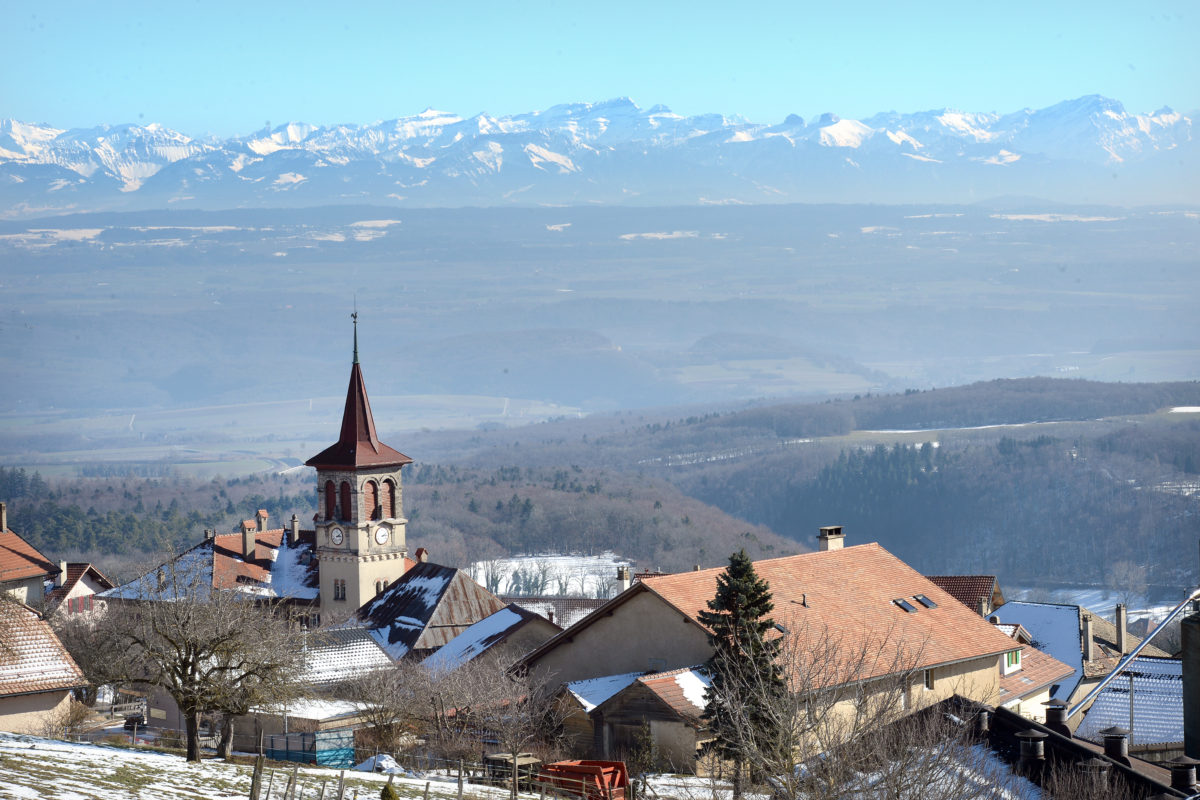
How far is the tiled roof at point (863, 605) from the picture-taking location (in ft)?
175

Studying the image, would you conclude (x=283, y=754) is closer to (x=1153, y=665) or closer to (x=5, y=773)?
(x=5, y=773)

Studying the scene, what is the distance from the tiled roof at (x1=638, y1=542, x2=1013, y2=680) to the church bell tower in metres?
41.1

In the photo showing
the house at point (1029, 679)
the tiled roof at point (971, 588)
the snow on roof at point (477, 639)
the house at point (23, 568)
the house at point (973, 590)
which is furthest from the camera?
the house at point (23, 568)

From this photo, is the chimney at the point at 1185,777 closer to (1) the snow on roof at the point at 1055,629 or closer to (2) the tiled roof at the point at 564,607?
(1) the snow on roof at the point at 1055,629

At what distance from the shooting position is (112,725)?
63.9m

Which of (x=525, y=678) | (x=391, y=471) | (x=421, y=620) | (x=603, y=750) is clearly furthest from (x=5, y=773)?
(x=391, y=471)

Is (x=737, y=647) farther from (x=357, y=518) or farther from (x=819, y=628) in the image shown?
(x=357, y=518)

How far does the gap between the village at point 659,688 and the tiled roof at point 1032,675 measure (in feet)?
0.62

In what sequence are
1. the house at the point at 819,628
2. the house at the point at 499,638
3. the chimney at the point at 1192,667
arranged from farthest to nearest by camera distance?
the house at the point at 499,638 < the house at the point at 819,628 < the chimney at the point at 1192,667

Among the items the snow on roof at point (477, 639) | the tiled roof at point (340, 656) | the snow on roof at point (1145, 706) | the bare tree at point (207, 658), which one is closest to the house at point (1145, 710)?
the snow on roof at point (1145, 706)

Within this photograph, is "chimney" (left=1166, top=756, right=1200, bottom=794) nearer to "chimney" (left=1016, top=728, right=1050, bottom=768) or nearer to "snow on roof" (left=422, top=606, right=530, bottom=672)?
"chimney" (left=1016, top=728, right=1050, bottom=768)

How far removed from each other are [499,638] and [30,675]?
22.9 m

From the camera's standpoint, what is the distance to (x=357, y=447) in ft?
326

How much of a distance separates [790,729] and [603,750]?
16387 millimetres
